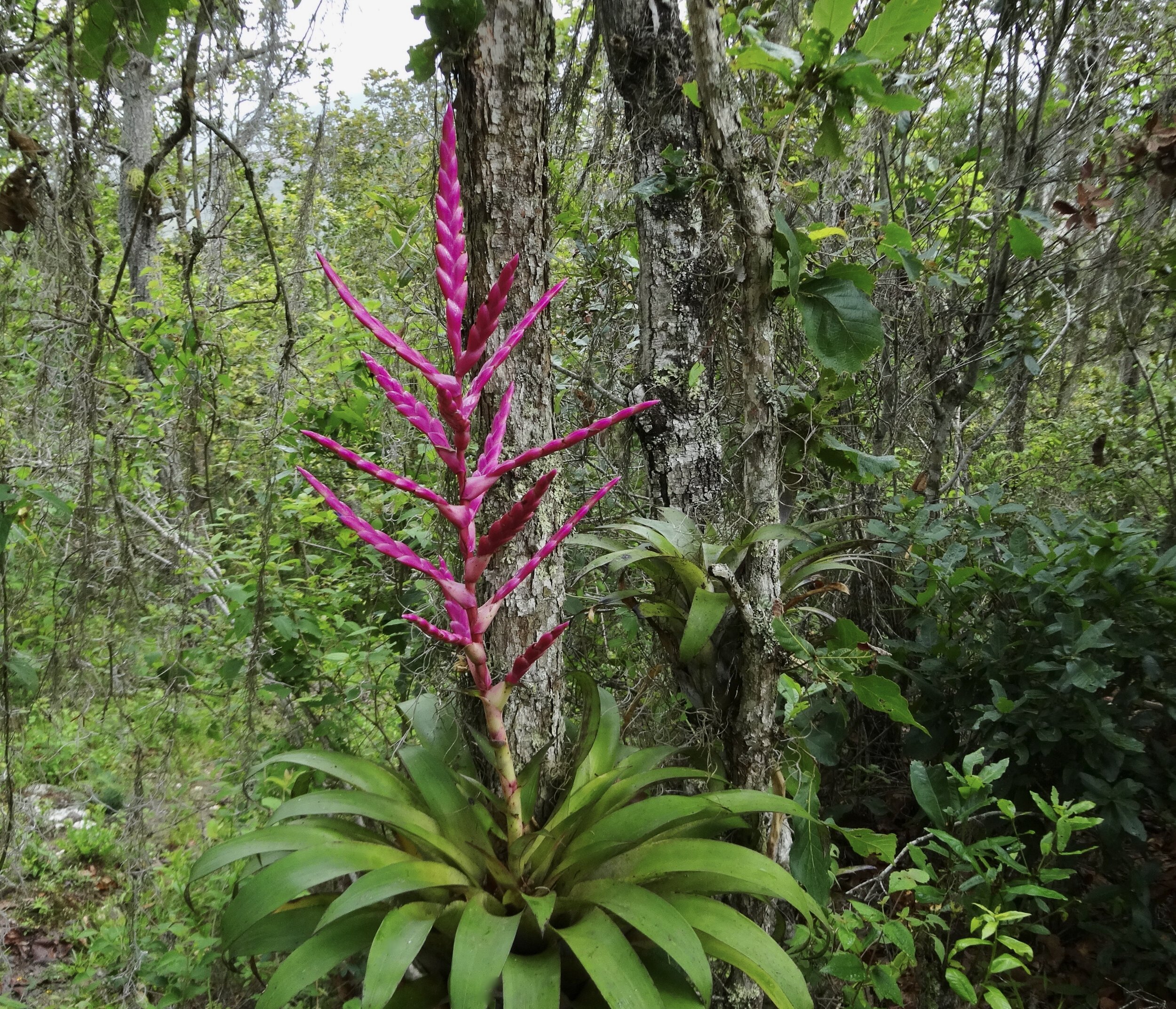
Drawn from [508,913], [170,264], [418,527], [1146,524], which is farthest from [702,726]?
[170,264]

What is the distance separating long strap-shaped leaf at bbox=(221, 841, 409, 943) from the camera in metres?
1.15

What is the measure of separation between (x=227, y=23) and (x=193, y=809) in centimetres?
241

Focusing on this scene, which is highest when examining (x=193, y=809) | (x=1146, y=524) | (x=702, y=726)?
(x=1146, y=524)

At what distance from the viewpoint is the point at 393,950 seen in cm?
109

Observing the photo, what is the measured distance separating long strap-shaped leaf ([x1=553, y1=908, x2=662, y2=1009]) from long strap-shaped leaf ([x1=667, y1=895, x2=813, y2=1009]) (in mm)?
110

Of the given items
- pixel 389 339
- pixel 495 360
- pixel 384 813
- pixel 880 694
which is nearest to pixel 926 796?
pixel 880 694

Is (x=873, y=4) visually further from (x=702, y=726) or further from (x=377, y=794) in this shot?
(x=377, y=794)

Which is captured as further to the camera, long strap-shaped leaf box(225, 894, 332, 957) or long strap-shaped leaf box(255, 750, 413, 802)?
long strap-shaped leaf box(255, 750, 413, 802)

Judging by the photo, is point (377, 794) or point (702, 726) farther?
point (702, 726)

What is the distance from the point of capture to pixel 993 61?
3.09 meters

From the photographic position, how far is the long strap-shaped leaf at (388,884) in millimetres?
1085

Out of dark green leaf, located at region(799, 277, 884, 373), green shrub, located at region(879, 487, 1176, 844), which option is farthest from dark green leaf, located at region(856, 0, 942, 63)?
green shrub, located at region(879, 487, 1176, 844)

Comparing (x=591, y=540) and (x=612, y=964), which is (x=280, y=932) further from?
(x=591, y=540)

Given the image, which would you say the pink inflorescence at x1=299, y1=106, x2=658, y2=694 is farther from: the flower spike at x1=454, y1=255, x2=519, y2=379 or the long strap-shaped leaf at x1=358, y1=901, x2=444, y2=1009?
the long strap-shaped leaf at x1=358, y1=901, x2=444, y2=1009
